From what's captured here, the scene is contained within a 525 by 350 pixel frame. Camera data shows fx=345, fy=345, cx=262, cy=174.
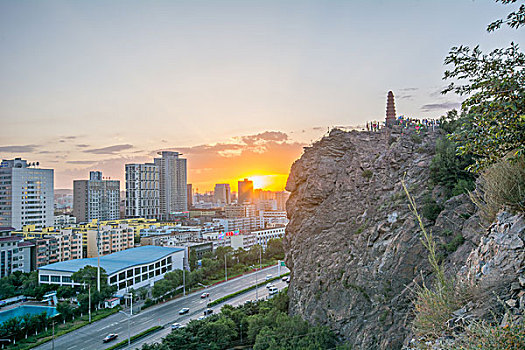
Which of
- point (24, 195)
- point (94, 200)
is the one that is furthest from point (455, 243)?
point (94, 200)

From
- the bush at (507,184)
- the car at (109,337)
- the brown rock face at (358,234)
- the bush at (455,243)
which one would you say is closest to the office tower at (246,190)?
the brown rock face at (358,234)

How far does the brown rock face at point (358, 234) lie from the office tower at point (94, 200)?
50049 millimetres

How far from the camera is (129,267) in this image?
80.4 ft

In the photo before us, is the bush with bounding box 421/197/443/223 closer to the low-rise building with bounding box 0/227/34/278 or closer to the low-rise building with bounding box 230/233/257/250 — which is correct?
the low-rise building with bounding box 230/233/257/250

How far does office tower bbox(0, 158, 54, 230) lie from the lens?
3791 centimetres

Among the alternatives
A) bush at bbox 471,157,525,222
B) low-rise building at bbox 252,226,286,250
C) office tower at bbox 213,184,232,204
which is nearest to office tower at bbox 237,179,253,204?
office tower at bbox 213,184,232,204

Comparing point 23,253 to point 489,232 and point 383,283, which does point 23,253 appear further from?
point 489,232

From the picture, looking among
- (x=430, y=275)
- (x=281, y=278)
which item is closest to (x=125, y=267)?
(x=281, y=278)

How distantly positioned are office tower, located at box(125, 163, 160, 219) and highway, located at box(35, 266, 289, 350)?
4154cm

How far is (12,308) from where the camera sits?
69.2 feet

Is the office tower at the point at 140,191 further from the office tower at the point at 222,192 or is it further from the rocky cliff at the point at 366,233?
the rocky cliff at the point at 366,233

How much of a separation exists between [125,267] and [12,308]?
21.9ft

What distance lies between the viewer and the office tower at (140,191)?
6316 centimetres

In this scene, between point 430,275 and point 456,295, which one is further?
point 430,275
